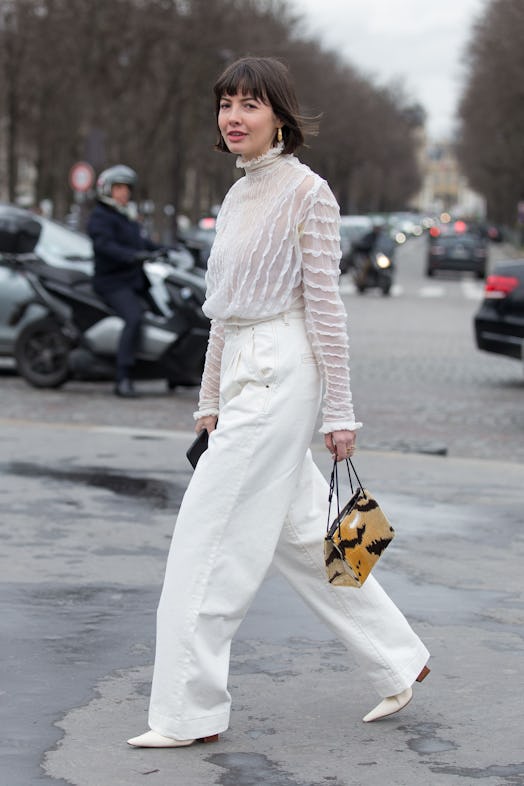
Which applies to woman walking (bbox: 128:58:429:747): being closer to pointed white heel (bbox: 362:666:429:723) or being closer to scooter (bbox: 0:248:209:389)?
pointed white heel (bbox: 362:666:429:723)

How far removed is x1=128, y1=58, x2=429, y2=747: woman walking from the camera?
14.1ft

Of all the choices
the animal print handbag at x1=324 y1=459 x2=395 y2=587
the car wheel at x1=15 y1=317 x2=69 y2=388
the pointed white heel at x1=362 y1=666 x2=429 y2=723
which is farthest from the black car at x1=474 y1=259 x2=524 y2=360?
the animal print handbag at x1=324 y1=459 x2=395 y2=587

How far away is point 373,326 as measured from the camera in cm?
2730

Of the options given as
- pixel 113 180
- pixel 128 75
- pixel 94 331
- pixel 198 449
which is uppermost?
pixel 128 75

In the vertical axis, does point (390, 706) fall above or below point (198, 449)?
below

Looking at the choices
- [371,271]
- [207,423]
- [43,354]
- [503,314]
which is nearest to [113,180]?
[43,354]

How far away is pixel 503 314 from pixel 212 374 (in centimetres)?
1184

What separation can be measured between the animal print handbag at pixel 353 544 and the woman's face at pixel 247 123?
0.83 metres

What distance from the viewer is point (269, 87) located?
4.41 meters

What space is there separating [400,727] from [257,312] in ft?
3.79

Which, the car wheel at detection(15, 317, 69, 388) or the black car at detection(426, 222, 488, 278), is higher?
the black car at detection(426, 222, 488, 278)

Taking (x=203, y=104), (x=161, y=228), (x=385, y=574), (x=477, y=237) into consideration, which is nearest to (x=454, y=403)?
(x=385, y=574)

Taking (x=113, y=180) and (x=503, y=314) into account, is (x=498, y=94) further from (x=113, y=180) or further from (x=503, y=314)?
(x=113, y=180)

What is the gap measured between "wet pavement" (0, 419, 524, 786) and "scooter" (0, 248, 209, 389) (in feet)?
15.3
